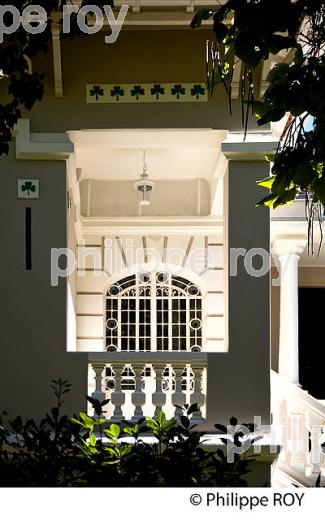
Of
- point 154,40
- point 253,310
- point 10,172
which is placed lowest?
point 253,310

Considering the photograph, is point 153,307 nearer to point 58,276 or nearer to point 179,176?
point 179,176

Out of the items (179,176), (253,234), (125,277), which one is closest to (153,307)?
(125,277)

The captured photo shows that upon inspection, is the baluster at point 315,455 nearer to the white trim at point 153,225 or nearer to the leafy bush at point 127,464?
the white trim at point 153,225

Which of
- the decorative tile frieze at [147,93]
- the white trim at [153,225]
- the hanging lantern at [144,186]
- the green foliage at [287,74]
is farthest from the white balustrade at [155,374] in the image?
the green foliage at [287,74]

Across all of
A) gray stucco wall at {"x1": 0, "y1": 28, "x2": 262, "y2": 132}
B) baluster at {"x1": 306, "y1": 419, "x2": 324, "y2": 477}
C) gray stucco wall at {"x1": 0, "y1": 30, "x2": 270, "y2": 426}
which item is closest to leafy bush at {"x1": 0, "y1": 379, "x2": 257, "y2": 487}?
gray stucco wall at {"x1": 0, "y1": 30, "x2": 270, "y2": 426}

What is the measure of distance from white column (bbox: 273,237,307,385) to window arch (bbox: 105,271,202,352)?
4.49 ft

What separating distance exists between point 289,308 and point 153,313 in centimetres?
221

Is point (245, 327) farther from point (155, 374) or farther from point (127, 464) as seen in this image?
point (127, 464)

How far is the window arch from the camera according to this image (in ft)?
48.5

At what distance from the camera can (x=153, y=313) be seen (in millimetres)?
14812

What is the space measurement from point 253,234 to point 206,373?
1.65 meters

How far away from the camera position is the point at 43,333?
10023mm

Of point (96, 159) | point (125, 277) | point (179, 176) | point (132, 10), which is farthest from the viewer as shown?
point (125, 277)

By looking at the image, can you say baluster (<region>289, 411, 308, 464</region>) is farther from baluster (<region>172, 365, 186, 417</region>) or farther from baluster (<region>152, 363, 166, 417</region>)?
baluster (<region>152, 363, 166, 417</region>)
